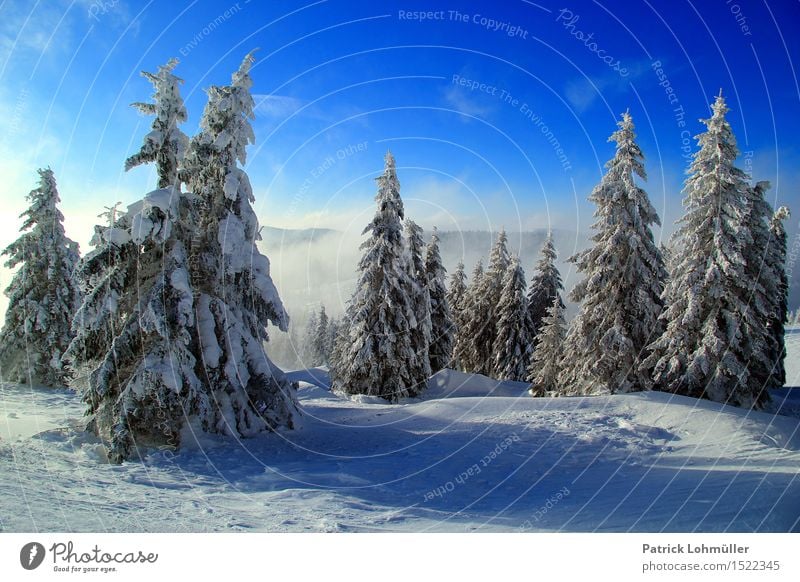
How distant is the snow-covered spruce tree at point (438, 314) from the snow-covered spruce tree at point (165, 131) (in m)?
24.1

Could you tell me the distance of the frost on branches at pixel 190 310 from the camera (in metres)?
10.5

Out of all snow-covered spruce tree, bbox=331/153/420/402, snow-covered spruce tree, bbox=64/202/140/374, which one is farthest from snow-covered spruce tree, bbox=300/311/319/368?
snow-covered spruce tree, bbox=64/202/140/374

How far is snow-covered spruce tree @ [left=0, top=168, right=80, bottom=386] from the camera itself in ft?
75.8

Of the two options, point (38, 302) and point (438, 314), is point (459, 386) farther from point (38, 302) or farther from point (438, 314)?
point (38, 302)

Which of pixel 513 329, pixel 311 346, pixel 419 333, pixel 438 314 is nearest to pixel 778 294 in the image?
pixel 513 329

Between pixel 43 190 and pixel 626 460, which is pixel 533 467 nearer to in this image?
→ pixel 626 460

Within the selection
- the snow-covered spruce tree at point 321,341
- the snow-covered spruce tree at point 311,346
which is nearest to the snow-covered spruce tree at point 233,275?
the snow-covered spruce tree at point 311,346

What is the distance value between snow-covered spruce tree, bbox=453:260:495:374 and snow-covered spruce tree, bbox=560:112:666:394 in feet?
61.5

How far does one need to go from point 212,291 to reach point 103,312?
277 cm

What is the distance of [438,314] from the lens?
35.2 metres

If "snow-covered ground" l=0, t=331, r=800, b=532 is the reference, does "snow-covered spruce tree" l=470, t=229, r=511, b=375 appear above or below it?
above

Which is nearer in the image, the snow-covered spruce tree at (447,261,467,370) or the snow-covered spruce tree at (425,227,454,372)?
the snow-covered spruce tree at (425,227,454,372)

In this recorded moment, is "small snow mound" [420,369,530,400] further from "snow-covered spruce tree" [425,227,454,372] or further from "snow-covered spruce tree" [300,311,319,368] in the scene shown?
"snow-covered spruce tree" [300,311,319,368]

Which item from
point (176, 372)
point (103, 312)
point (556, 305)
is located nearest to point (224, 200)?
point (103, 312)
